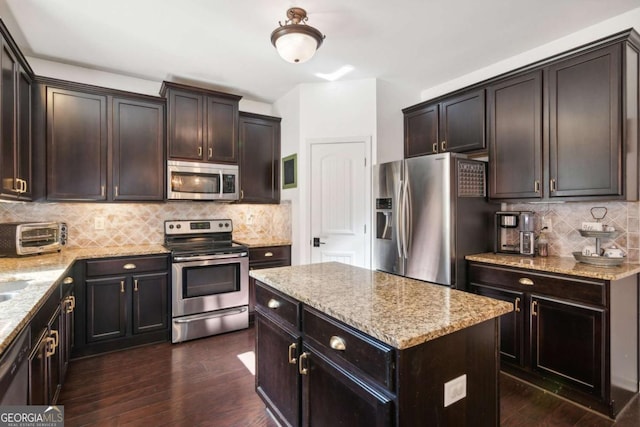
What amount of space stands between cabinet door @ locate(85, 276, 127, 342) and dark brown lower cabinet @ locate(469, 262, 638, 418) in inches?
128

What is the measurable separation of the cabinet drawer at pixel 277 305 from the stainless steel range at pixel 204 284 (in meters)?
1.43

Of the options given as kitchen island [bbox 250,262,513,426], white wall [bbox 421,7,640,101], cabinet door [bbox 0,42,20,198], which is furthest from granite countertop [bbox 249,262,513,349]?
white wall [bbox 421,7,640,101]

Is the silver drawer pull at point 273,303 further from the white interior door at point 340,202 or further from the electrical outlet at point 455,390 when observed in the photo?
the white interior door at point 340,202

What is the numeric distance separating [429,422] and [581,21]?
300 cm

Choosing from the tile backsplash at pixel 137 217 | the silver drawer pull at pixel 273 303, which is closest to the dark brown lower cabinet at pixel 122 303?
the tile backsplash at pixel 137 217

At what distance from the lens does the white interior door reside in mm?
3453

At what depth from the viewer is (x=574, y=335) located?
6.98ft

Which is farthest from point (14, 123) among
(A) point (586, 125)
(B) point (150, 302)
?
(A) point (586, 125)

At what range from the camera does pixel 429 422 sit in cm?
109

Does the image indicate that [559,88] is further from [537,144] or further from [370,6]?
[370,6]

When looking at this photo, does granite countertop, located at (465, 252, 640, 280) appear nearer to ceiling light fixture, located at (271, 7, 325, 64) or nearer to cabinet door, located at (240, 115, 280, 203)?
ceiling light fixture, located at (271, 7, 325, 64)

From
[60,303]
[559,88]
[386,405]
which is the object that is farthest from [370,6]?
[60,303]

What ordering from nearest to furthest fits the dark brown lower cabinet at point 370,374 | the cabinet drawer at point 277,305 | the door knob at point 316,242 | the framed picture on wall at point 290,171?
the dark brown lower cabinet at point 370,374 < the cabinet drawer at point 277,305 < the door knob at point 316,242 < the framed picture on wall at point 290,171

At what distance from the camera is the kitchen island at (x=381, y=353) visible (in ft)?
3.49
